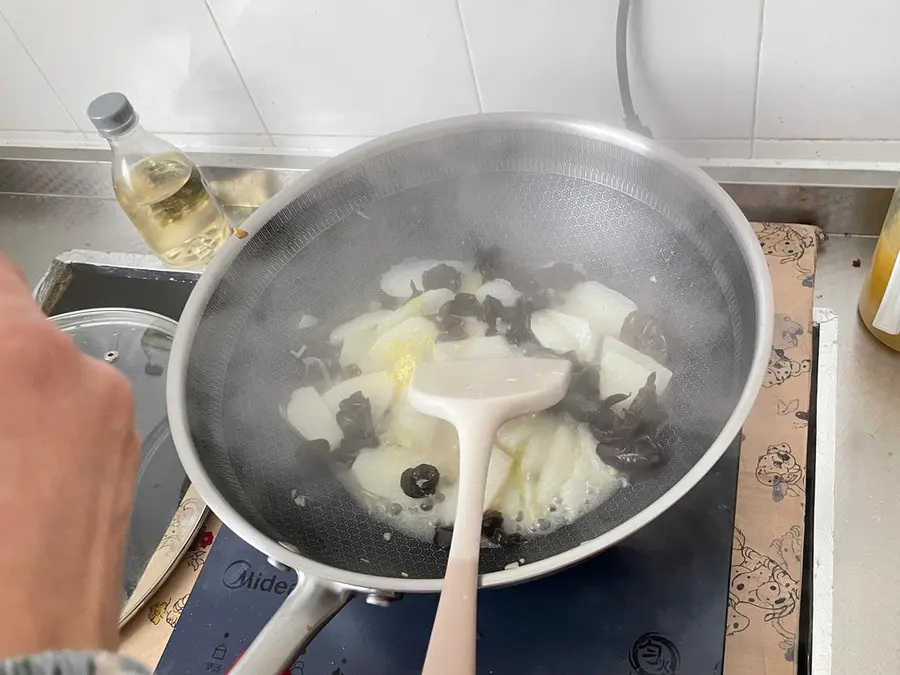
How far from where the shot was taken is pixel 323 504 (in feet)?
2.21

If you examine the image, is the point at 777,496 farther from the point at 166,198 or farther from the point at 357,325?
the point at 166,198

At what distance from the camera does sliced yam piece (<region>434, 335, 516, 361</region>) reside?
70 cm

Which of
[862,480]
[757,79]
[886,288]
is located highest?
[757,79]

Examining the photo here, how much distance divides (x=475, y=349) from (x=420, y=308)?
0.08 meters

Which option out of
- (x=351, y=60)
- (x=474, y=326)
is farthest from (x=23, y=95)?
(x=474, y=326)

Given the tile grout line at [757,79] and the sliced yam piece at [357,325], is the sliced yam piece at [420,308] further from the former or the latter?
the tile grout line at [757,79]

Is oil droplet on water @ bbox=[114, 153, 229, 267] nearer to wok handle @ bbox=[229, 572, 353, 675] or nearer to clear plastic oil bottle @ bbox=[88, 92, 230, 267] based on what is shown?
clear plastic oil bottle @ bbox=[88, 92, 230, 267]

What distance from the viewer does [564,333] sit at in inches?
28.0

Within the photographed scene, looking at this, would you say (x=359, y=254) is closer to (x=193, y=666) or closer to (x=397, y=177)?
(x=397, y=177)

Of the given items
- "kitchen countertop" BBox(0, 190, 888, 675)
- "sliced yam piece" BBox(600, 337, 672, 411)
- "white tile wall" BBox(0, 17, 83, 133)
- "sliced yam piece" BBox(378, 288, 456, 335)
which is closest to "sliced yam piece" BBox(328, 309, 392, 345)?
"sliced yam piece" BBox(378, 288, 456, 335)

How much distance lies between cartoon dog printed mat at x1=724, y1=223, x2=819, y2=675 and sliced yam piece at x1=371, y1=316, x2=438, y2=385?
29 centimetres

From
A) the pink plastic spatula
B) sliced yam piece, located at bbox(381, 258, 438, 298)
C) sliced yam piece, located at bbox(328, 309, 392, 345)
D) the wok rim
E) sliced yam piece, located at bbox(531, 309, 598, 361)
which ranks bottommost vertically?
sliced yam piece, located at bbox(531, 309, 598, 361)

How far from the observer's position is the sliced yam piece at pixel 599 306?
714 millimetres

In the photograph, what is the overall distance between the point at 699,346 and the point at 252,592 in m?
0.43
